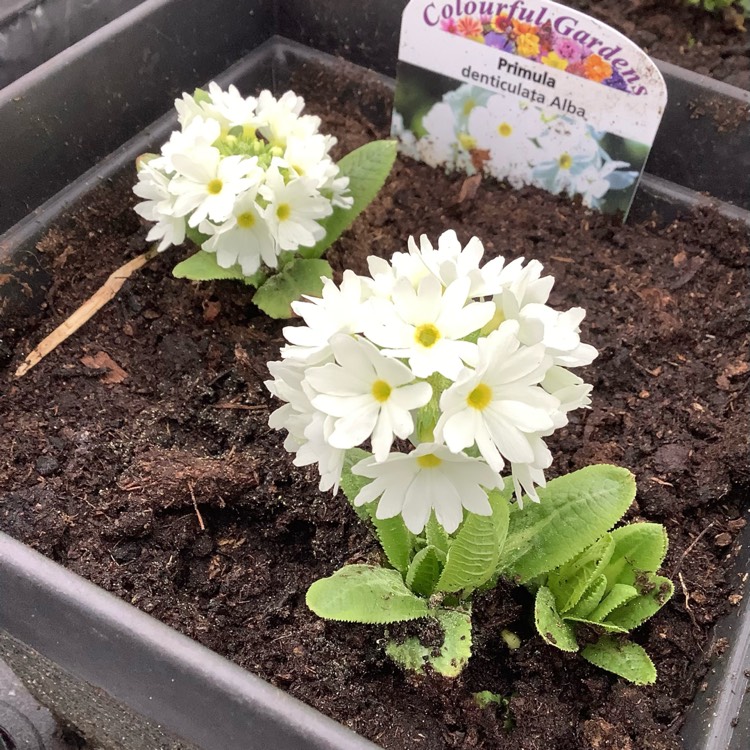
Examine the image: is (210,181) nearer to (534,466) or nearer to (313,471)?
(313,471)

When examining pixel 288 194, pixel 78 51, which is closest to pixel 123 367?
pixel 288 194

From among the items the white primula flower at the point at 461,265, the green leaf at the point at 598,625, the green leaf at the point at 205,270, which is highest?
the white primula flower at the point at 461,265

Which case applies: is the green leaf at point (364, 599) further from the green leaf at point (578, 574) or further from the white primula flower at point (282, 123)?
the white primula flower at point (282, 123)

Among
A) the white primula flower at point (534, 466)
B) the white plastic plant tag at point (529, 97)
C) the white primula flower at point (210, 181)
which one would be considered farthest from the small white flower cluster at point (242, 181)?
the white primula flower at point (534, 466)

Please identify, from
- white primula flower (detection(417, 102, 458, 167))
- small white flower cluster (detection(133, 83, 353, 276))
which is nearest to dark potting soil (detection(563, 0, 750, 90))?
white primula flower (detection(417, 102, 458, 167))

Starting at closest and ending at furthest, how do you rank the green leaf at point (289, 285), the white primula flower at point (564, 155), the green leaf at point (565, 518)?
the green leaf at point (565, 518)
the green leaf at point (289, 285)
the white primula flower at point (564, 155)

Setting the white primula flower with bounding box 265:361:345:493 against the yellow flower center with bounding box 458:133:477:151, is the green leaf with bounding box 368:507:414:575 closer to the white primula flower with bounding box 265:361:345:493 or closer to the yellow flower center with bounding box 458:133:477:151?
the white primula flower with bounding box 265:361:345:493
